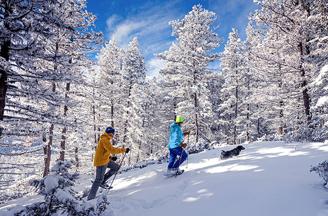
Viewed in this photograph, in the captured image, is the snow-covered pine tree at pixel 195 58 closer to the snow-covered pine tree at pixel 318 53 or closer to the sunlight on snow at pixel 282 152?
the snow-covered pine tree at pixel 318 53

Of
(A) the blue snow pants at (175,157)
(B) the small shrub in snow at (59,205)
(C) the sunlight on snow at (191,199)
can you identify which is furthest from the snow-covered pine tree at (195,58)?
(B) the small shrub in snow at (59,205)

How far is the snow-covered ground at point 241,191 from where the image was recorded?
5.71 metres

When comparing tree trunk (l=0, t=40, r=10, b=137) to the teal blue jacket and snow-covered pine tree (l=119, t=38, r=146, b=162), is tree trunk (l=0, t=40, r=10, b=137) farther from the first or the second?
snow-covered pine tree (l=119, t=38, r=146, b=162)

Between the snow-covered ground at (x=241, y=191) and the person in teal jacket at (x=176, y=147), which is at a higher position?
the person in teal jacket at (x=176, y=147)

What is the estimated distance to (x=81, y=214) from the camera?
5.61 meters

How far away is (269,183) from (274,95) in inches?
634

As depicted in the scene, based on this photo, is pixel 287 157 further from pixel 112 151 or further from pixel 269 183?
pixel 112 151

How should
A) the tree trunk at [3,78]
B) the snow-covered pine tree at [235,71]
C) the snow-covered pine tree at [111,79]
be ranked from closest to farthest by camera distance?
the tree trunk at [3,78]
the snow-covered pine tree at [111,79]
the snow-covered pine tree at [235,71]

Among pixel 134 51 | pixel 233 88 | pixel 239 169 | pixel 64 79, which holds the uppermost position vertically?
pixel 134 51

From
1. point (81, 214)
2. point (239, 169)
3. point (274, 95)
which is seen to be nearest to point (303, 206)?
point (239, 169)

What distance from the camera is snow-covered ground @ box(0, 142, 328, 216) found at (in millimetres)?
5707

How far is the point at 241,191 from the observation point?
6746 mm

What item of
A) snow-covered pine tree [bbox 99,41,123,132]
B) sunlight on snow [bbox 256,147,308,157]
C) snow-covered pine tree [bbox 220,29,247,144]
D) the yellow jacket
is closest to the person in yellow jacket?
the yellow jacket

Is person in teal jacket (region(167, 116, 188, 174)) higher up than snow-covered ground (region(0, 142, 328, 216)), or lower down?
higher up
